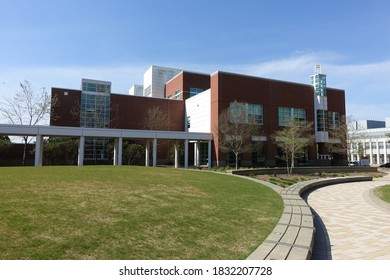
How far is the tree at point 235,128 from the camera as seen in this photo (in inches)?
1276

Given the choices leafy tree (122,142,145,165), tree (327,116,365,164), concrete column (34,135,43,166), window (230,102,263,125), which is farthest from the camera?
tree (327,116,365,164)

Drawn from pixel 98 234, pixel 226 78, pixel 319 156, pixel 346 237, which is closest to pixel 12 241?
pixel 98 234

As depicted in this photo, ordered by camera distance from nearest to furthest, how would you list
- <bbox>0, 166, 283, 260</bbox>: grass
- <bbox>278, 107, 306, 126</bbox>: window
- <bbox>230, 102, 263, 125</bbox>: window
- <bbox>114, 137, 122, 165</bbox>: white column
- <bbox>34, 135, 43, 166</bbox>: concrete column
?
1. <bbox>0, 166, 283, 260</bbox>: grass
2. <bbox>34, 135, 43, 166</bbox>: concrete column
3. <bbox>114, 137, 122, 165</bbox>: white column
4. <bbox>230, 102, 263, 125</bbox>: window
5. <bbox>278, 107, 306, 126</bbox>: window

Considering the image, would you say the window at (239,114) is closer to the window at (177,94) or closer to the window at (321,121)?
the window at (177,94)

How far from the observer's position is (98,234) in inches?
197

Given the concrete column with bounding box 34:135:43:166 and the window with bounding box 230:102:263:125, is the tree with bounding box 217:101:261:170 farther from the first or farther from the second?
the concrete column with bounding box 34:135:43:166

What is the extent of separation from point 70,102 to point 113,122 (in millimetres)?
6281

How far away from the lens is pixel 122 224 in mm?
5648

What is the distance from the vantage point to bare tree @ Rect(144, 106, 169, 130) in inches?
1640

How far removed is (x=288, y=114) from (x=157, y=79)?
2703 centimetres

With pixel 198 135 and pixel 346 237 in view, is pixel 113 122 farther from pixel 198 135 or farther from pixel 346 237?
pixel 346 237

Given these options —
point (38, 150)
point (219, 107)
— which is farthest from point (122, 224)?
point (219, 107)

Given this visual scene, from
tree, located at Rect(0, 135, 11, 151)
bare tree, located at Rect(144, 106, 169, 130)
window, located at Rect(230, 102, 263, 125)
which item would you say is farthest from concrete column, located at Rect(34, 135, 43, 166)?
window, located at Rect(230, 102, 263, 125)

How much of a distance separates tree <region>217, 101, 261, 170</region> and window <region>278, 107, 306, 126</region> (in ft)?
25.7
